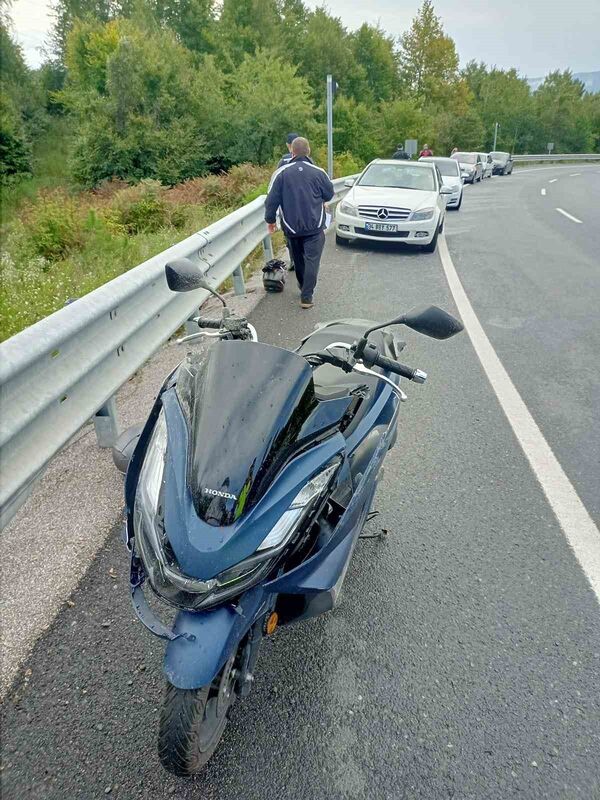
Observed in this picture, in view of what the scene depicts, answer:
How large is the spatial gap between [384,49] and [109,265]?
62.6 m

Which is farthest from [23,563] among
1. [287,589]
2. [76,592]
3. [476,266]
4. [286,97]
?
[286,97]

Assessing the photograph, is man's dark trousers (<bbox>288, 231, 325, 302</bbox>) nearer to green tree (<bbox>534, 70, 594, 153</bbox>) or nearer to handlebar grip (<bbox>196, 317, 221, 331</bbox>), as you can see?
handlebar grip (<bbox>196, 317, 221, 331</bbox>)

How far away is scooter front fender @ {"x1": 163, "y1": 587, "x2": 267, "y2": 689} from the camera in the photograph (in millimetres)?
1639

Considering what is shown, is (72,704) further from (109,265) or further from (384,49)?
(384,49)

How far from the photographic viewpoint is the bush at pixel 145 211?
10.0 metres

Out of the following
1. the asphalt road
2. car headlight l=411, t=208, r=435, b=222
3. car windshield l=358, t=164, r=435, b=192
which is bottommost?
the asphalt road

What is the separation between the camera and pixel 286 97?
82.9ft

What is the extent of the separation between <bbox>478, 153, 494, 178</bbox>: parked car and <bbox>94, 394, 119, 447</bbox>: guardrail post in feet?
115

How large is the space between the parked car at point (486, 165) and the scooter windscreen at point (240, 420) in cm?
3610

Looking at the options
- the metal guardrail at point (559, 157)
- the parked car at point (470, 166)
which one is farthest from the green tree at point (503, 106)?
the parked car at point (470, 166)

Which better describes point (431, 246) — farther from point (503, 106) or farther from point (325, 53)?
point (503, 106)

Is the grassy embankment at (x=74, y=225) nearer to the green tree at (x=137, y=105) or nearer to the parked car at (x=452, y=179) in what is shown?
the green tree at (x=137, y=105)

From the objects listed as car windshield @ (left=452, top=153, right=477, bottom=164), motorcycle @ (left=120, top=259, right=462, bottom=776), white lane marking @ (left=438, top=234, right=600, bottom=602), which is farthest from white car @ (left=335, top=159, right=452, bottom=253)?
car windshield @ (left=452, top=153, right=477, bottom=164)

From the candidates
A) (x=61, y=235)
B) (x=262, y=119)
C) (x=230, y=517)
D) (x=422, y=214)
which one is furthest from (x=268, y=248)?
(x=262, y=119)
